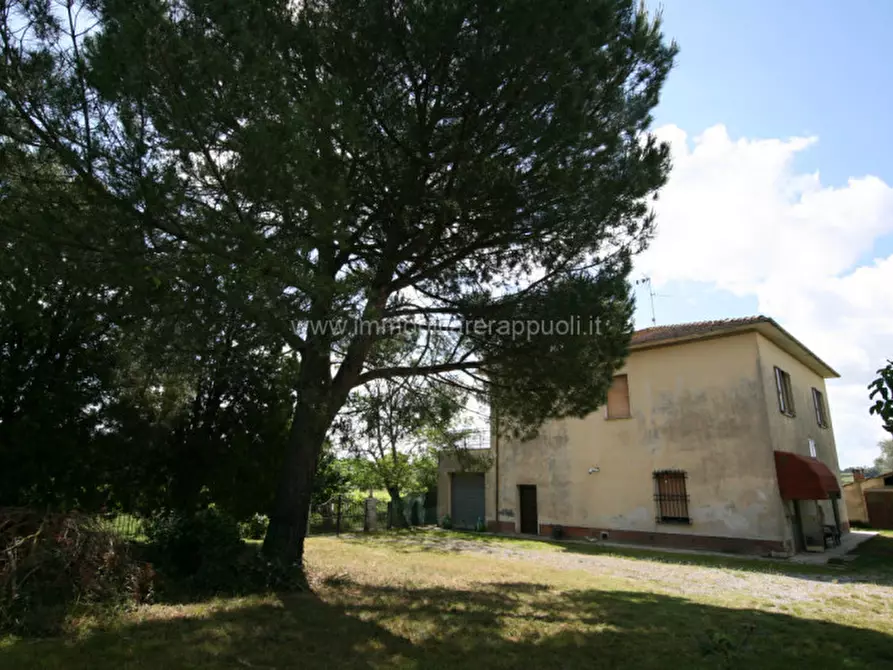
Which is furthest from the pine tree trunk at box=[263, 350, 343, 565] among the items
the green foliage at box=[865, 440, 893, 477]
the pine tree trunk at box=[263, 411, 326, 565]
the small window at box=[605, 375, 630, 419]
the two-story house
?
the green foliage at box=[865, 440, 893, 477]

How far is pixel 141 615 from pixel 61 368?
4126 millimetres

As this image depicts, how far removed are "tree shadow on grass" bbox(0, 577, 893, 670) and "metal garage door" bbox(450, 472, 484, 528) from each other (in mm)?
14141

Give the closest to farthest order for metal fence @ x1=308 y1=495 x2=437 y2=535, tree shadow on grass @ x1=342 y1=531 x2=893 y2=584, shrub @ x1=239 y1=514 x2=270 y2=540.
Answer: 1. shrub @ x1=239 y1=514 x2=270 y2=540
2. tree shadow on grass @ x1=342 y1=531 x2=893 y2=584
3. metal fence @ x1=308 y1=495 x2=437 y2=535

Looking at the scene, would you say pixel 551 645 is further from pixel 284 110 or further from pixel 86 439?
pixel 86 439

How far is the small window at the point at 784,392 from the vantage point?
15.5 meters

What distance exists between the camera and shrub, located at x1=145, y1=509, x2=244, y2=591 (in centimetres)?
668

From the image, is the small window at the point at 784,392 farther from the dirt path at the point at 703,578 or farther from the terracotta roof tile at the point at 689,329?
the dirt path at the point at 703,578

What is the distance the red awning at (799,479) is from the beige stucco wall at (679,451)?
237 millimetres

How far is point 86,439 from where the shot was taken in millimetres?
7766

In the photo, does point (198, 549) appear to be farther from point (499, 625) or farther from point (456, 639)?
point (499, 625)

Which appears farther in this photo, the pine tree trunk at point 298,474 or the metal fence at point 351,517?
the metal fence at point 351,517

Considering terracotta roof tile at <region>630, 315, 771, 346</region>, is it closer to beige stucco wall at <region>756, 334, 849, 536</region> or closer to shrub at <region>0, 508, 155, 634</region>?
beige stucco wall at <region>756, 334, 849, 536</region>

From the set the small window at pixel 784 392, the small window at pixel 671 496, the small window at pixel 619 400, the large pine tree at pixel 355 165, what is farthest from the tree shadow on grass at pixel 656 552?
the large pine tree at pixel 355 165

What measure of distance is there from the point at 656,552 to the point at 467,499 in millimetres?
8458
